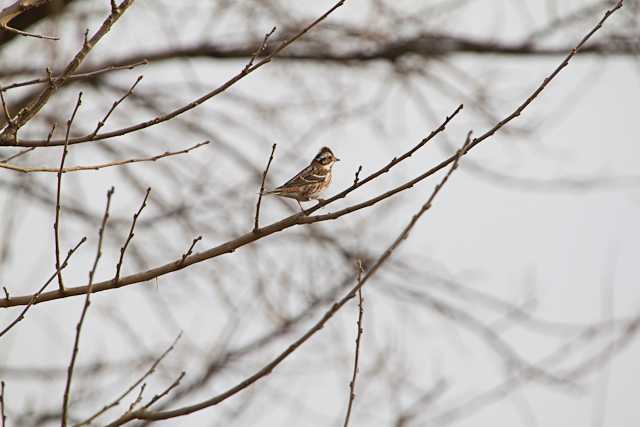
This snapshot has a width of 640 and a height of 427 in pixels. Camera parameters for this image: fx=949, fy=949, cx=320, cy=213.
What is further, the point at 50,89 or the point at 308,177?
the point at 308,177

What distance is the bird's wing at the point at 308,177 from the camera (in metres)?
5.98

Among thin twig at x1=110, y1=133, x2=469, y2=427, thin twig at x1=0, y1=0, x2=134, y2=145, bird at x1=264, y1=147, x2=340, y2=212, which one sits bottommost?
thin twig at x1=110, y1=133, x2=469, y2=427

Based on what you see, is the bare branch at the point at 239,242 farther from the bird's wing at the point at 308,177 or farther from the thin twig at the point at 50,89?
the bird's wing at the point at 308,177

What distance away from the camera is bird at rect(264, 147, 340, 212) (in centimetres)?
587

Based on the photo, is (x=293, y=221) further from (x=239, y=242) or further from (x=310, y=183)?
(x=310, y=183)

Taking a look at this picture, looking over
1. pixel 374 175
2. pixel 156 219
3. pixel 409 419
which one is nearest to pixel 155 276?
pixel 374 175

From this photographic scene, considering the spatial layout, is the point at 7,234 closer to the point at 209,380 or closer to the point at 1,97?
the point at 209,380

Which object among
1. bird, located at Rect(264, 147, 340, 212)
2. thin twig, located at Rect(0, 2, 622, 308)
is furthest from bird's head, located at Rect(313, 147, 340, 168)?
thin twig, located at Rect(0, 2, 622, 308)

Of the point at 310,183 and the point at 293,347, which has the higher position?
the point at 310,183

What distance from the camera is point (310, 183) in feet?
19.5

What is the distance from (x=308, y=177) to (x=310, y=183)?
0.09 meters

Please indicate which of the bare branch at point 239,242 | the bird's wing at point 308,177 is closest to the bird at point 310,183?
the bird's wing at point 308,177

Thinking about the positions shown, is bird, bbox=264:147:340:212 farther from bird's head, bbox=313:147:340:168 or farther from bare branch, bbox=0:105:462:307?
bare branch, bbox=0:105:462:307

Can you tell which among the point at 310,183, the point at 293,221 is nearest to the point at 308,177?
the point at 310,183
